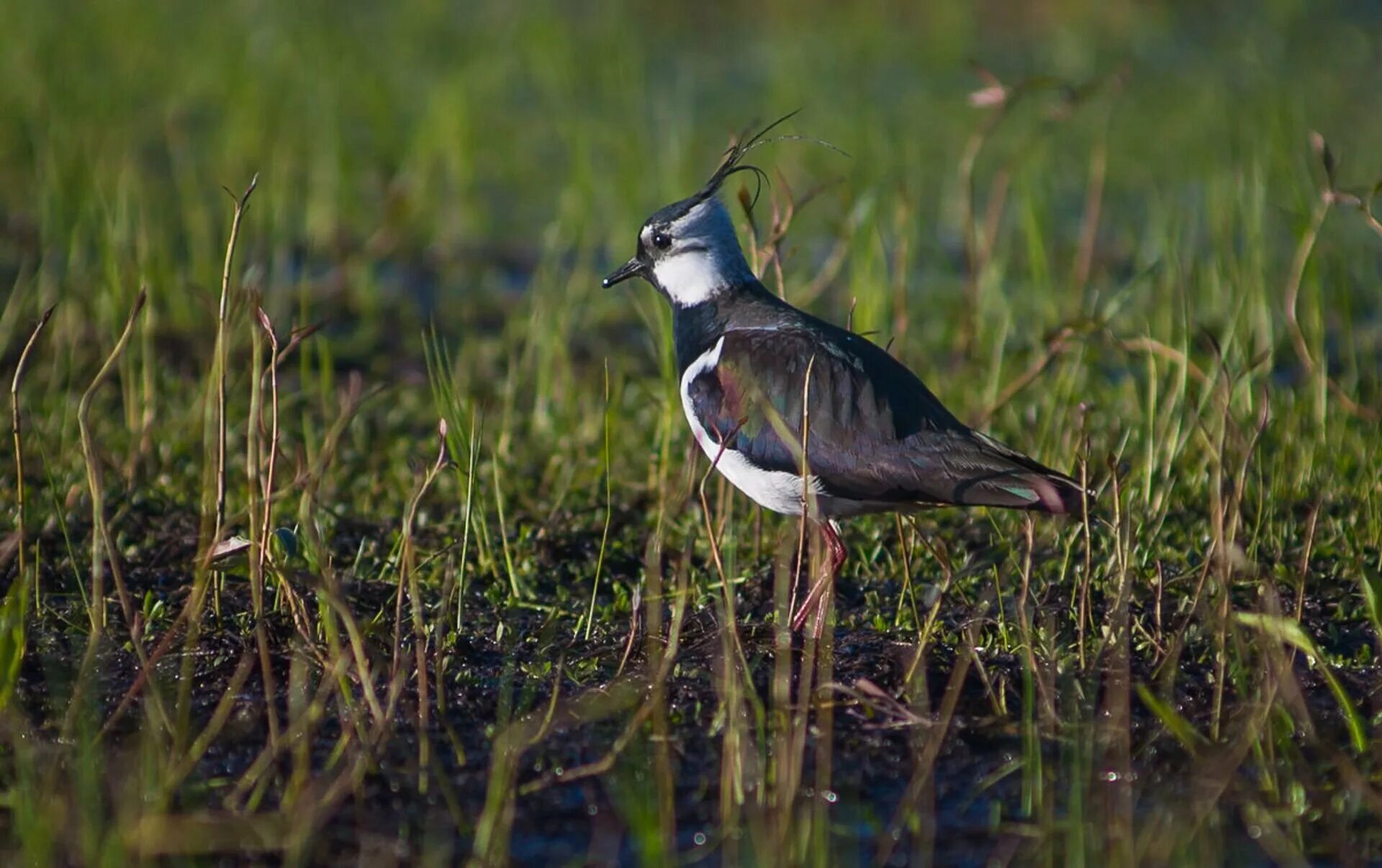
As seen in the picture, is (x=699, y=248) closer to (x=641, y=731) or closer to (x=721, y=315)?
(x=721, y=315)

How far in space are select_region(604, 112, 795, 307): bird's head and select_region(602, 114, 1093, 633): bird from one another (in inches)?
4.6

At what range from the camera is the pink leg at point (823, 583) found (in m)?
3.98

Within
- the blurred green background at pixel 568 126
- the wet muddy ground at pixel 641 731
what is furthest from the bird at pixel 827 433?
the blurred green background at pixel 568 126

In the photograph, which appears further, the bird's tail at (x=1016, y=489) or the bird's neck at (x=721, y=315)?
the bird's neck at (x=721, y=315)

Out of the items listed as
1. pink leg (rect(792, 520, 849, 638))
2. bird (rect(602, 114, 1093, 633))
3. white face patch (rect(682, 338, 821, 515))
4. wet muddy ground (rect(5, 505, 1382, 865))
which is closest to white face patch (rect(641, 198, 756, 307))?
bird (rect(602, 114, 1093, 633))

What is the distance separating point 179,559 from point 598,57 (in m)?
5.70

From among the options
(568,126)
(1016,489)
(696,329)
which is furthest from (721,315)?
(568,126)

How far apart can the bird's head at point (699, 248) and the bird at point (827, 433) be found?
12cm

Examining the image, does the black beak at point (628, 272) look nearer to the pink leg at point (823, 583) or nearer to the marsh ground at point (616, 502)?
the marsh ground at point (616, 502)

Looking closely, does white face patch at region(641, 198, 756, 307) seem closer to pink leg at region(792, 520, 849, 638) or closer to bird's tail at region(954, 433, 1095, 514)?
pink leg at region(792, 520, 849, 638)

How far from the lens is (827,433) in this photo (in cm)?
397

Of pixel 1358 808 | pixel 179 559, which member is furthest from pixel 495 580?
pixel 1358 808

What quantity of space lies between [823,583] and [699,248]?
111cm

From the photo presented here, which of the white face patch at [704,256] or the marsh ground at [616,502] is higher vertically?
the white face patch at [704,256]
